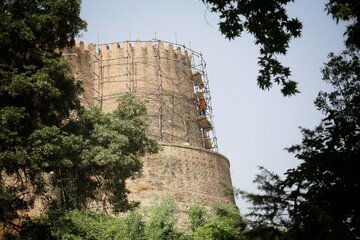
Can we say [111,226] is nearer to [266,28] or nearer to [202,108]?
[266,28]

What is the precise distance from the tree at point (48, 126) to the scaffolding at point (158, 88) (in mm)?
11428

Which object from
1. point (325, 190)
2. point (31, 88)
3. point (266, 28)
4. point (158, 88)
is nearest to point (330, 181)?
point (325, 190)

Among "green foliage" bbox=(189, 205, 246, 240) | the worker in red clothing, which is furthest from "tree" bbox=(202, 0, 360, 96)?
the worker in red clothing

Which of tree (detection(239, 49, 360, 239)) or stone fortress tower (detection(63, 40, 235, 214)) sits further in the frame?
stone fortress tower (detection(63, 40, 235, 214))

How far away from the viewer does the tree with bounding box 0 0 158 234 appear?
9969 mm

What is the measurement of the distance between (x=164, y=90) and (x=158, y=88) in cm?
51

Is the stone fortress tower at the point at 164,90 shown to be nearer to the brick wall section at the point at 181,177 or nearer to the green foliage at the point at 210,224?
the brick wall section at the point at 181,177

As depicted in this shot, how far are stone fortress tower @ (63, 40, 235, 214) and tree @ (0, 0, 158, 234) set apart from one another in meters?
8.03

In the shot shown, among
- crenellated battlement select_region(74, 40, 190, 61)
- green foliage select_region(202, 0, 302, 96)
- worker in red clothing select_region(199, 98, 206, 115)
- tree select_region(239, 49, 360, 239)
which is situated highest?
crenellated battlement select_region(74, 40, 190, 61)

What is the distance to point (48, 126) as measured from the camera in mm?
Result: 11078

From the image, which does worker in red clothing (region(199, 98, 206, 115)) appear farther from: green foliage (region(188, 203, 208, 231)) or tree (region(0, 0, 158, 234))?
tree (region(0, 0, 158, 234))

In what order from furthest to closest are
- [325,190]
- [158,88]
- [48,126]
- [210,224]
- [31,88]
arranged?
[158,88], [210,224], [48,126], [31,88], [325,190]

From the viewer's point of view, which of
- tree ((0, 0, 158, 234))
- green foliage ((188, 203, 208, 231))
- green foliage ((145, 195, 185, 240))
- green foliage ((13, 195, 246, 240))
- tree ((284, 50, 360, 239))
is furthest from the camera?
green foliage ((188, 203, 208, 231))

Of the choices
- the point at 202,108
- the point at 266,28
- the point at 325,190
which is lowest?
the point at 325,190
